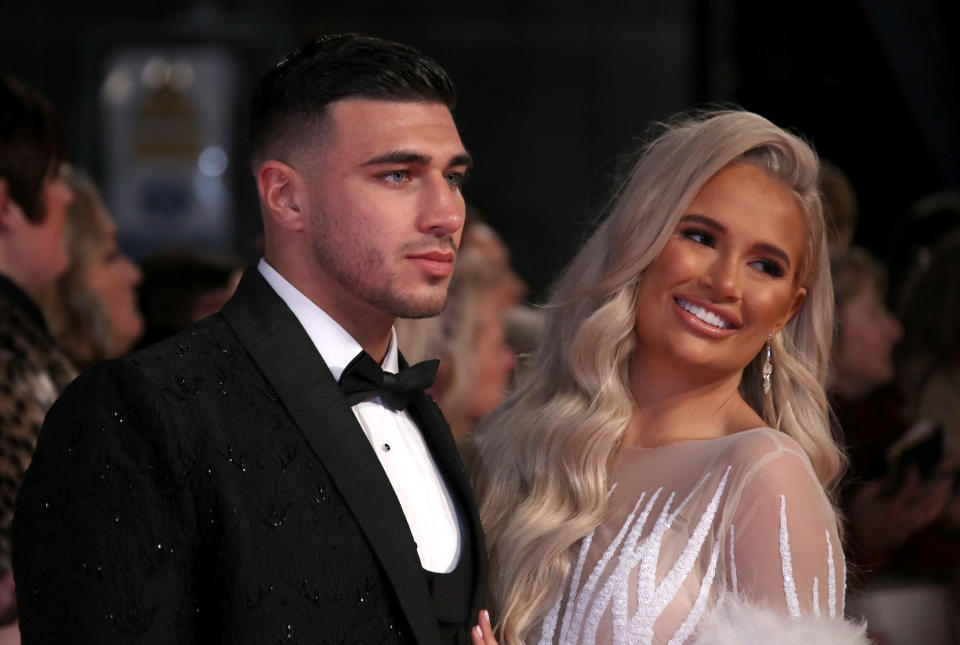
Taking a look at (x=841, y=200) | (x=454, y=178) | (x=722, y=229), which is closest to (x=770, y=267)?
(x=722, y=229)

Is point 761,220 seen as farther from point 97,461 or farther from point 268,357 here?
point 97,461

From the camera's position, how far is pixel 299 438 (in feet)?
6.55

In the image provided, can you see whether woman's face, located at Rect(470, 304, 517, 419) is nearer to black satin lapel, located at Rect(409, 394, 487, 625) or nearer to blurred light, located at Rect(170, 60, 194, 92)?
black satin lapel, located at Rect(409, 394, 487, 625)

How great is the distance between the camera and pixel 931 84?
4.84 metres

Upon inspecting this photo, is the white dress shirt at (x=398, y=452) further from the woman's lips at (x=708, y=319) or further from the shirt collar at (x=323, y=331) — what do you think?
the woman's lips at (x=708, y=319)

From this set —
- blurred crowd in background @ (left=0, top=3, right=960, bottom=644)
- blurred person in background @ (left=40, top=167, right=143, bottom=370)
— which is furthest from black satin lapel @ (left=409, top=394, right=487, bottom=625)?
blurred person in background @ (left=40, top=167, right=143, bottom=370)

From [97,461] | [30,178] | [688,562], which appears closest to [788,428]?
[688,562]

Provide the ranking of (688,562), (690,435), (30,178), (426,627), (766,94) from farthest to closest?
1. (766,94)
2. (30,178)
3. (690,435)
4. (688,562)
5. (426,627)

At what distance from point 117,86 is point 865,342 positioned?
466 centimetres

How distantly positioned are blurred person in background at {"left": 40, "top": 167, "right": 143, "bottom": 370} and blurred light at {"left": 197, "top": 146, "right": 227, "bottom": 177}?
271 centimetres

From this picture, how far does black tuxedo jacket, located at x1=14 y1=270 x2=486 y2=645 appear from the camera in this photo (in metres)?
1.79

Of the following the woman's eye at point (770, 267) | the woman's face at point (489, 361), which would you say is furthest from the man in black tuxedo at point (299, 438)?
the woman's face at point (489, 361)

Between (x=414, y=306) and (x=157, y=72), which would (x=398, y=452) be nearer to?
(x=414, y=306)

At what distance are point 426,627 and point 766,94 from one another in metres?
3.38
